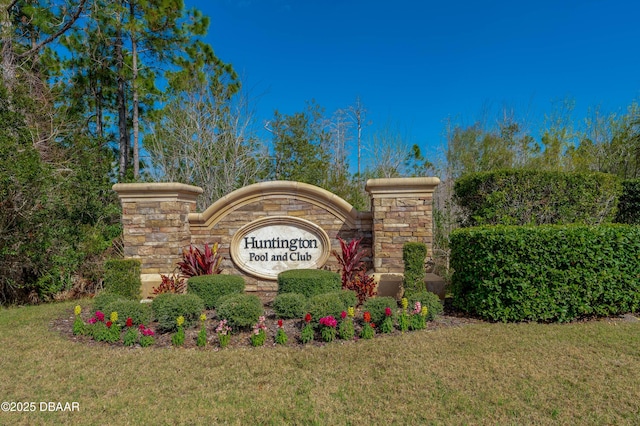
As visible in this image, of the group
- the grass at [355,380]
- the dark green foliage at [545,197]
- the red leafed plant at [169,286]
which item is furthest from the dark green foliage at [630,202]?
the red leafed plant at [169,286]

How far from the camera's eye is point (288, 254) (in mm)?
6641

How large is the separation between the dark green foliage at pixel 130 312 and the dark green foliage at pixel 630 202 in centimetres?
966

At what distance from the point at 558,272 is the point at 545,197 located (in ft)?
7.59

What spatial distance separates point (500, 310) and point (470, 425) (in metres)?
2.71

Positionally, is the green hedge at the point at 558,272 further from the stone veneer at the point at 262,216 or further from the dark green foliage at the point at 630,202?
the dark green foliage at the point at 630,202

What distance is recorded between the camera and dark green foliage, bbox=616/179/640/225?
7421 mm

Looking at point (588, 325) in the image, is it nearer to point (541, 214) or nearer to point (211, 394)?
point (541, 214)

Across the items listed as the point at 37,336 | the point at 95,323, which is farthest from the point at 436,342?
the point at 37,336

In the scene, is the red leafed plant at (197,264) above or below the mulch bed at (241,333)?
above

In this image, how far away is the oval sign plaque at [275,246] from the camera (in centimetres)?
659

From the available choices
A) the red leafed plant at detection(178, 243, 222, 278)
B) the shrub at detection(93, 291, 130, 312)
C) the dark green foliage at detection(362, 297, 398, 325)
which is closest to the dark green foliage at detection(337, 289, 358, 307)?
the dark green foliage at detection(362, 297, 398, 325)

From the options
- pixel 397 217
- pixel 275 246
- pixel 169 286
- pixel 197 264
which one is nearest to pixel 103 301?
pixel 169 286

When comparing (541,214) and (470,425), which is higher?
(541,214)

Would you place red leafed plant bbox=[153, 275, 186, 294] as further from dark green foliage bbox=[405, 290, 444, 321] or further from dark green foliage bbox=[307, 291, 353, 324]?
dark green foliage bbox=[405, 290, 444, 321]
